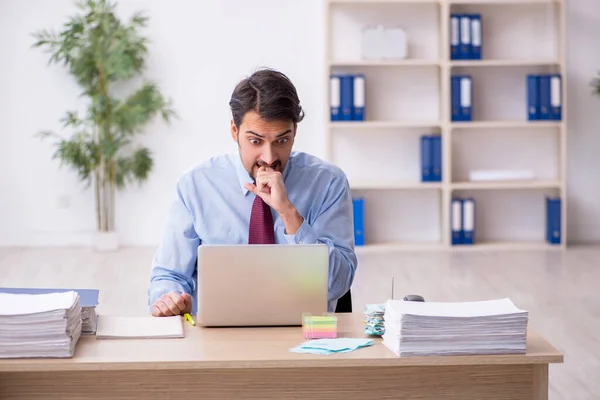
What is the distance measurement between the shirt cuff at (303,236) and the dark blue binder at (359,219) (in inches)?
178

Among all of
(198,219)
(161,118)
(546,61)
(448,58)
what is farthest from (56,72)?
(198,219)

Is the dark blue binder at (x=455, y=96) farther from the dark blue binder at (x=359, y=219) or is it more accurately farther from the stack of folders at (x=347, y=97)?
the dark blue binder at (x=359, y=219)

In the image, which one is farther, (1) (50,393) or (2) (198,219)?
(2) (198,219)

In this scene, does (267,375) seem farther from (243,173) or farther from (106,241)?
(106,241)

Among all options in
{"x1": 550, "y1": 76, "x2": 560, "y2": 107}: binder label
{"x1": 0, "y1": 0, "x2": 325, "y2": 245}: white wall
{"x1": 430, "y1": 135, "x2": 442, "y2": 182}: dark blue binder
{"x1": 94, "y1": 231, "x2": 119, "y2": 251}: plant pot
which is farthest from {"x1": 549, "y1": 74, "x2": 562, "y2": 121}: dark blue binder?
{"x1": 94, "y1": 231, "x2": 119, "y2": 251}: plant pot

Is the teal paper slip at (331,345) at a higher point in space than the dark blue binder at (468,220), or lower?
higher

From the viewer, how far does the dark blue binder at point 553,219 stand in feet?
23.7

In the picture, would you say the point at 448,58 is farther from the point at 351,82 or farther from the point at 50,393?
the point at 50,393

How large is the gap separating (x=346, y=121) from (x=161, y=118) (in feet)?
4.66

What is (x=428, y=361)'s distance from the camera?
2078mm

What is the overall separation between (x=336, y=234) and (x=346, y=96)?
443 cm

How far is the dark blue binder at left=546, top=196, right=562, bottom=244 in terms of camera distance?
23.7ft

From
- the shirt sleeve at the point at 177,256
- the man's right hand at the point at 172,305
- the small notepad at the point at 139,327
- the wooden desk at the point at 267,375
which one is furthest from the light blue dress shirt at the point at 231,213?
the wooden desk at the point at 267,375

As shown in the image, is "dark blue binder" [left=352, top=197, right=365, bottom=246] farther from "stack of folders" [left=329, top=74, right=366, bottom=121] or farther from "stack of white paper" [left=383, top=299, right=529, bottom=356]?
"stack of white paper" [left=383, top=299, right=529, bottom=356]
